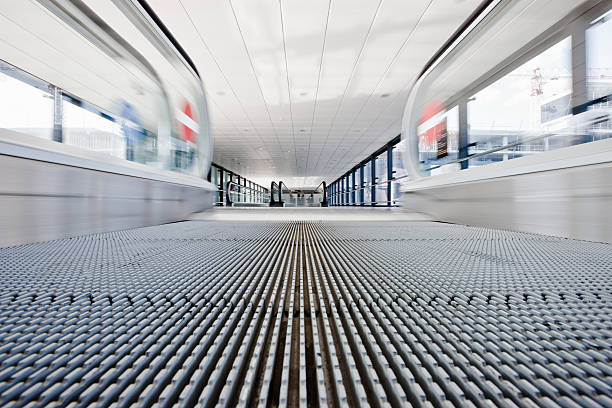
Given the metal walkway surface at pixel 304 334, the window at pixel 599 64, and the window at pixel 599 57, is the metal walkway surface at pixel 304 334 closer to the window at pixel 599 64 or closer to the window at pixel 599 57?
the window at pixel 599 64

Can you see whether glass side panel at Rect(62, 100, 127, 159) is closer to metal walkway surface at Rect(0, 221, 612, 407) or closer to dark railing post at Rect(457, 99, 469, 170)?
metal walkway surface at Rect(0, 221, 612, 407)

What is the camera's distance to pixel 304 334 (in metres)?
0.60

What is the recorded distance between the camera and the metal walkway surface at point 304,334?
41 centimetres

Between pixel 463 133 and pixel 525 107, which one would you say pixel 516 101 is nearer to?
pixel 525 107

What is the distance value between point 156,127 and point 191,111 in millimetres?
741

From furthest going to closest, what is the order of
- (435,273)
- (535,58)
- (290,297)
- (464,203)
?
(535,58)
(464,203)
(435,273)
(290,297)

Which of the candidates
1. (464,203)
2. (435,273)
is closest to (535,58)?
(464,203)

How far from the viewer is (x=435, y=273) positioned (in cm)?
106

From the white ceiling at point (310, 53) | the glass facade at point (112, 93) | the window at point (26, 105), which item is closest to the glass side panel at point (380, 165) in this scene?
the white ceiling at point (310, 53)

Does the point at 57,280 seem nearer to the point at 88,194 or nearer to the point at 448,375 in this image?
the point at 448,375

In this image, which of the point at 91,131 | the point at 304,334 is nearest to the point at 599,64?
the point at 304,334

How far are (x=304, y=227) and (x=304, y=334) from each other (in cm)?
239

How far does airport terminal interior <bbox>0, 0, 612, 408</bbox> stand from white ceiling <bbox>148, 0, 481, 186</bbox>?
4 cm

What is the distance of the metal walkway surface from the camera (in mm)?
405
